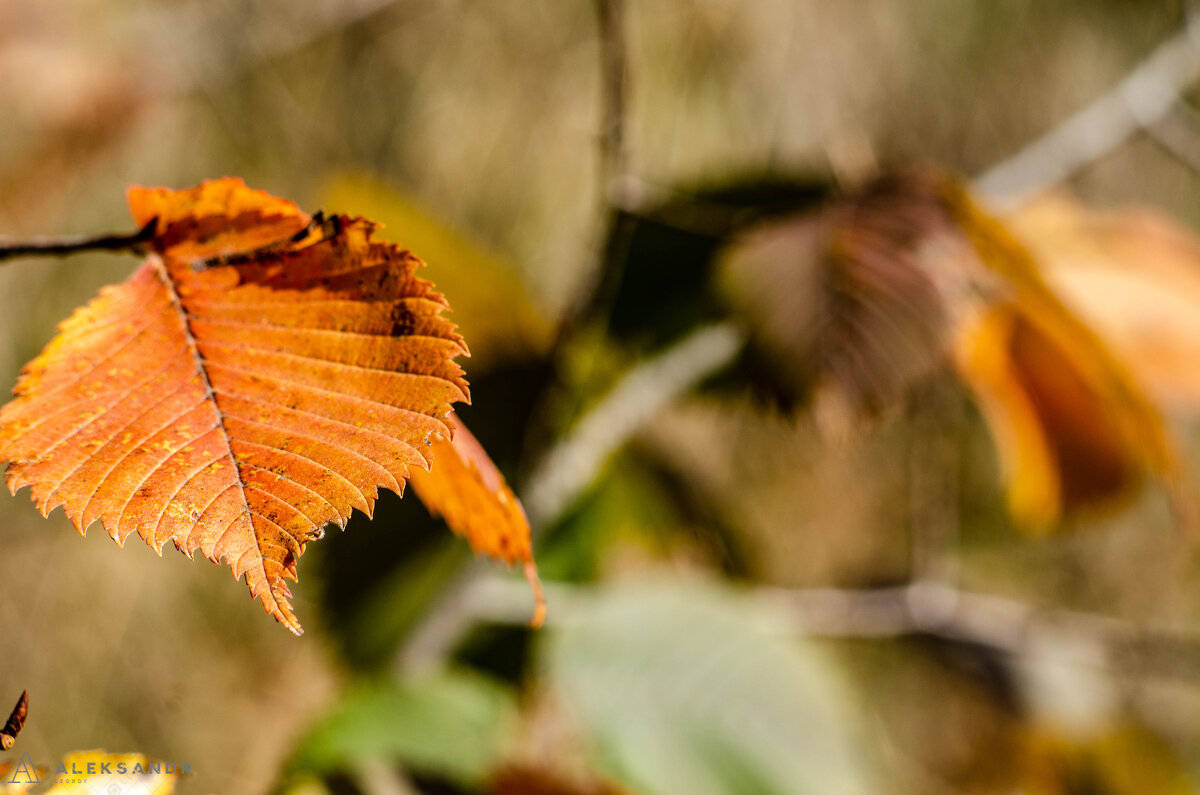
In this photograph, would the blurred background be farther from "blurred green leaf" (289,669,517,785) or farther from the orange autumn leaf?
the orange autumn leaf

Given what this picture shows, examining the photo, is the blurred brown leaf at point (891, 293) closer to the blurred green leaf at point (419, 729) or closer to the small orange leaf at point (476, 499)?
the small orange leaf at point (476, 499)

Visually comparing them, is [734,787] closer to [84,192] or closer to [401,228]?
[401,228]

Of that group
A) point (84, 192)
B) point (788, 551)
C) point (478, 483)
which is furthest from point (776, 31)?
point (478, 483)

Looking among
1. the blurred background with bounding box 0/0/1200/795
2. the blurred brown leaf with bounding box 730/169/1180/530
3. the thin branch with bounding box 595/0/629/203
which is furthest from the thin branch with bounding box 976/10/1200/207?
the thin branch with bounding box 595/0/629/203

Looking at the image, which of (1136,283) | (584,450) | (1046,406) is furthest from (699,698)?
(1136,283)

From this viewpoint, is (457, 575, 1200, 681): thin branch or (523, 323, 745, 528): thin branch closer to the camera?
(523, 323, 745, 528): thin branch

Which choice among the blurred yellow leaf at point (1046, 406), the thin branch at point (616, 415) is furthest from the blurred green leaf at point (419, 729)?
the blurred yellow leaf at point (1046, 406)
